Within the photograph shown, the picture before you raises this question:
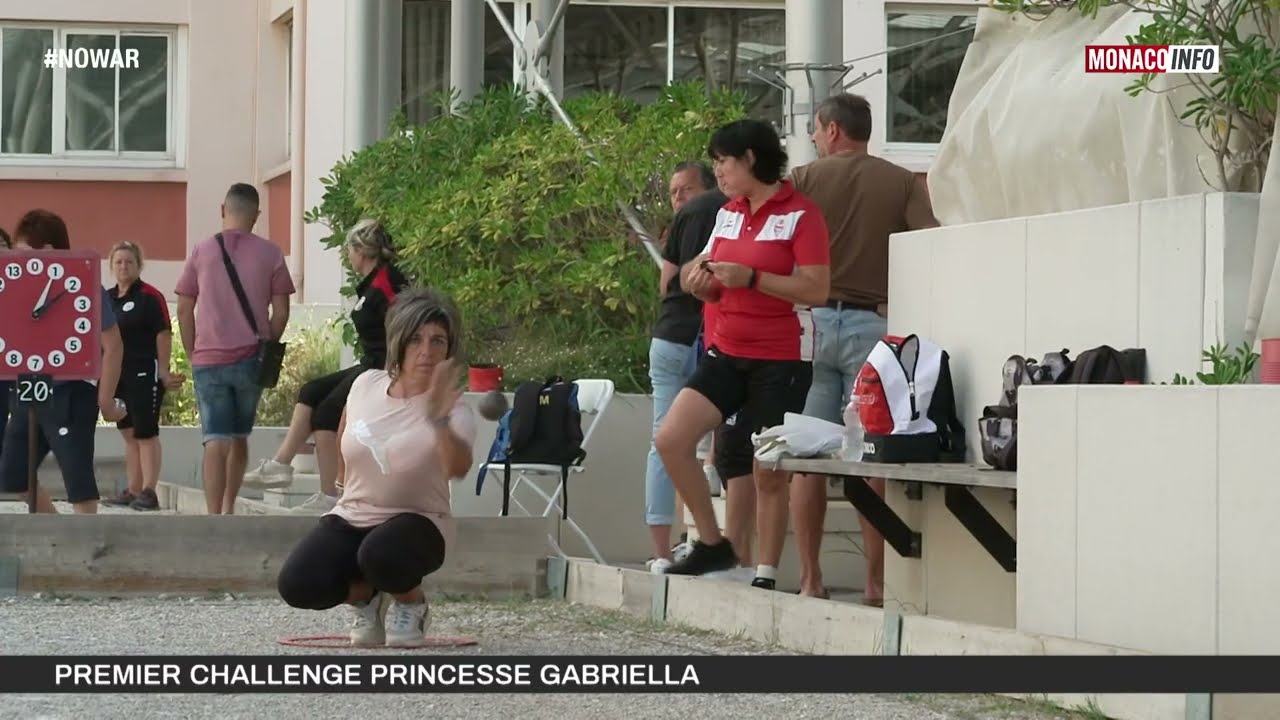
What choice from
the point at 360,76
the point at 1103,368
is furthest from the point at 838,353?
the point at 360,76

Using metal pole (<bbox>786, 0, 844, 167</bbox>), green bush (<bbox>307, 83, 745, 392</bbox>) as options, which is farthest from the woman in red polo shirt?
green bush (<bbox>307, 83, 745, 392</bbox>)

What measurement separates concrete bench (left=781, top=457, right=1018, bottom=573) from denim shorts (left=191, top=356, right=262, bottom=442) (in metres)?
4.03

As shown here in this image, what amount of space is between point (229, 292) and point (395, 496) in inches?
146

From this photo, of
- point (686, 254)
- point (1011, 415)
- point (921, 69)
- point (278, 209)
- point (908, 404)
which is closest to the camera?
point (1011, 415)

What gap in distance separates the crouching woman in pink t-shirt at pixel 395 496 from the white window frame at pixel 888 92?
653 inches

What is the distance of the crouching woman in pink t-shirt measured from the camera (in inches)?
332

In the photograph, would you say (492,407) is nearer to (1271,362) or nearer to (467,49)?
(1271,362)

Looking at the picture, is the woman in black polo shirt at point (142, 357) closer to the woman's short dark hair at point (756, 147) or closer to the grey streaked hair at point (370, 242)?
the grey streaked hair at point (370, 242)

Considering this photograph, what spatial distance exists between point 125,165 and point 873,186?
62.9 ft

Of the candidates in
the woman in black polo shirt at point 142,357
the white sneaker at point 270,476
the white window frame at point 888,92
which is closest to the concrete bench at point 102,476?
the white sneaker at point 270,476

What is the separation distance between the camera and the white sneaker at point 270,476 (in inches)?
576

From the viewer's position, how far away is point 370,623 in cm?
865

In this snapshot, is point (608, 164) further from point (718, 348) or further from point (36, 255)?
point (718, 348)

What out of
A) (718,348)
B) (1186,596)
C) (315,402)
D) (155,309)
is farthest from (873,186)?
(155,309)
